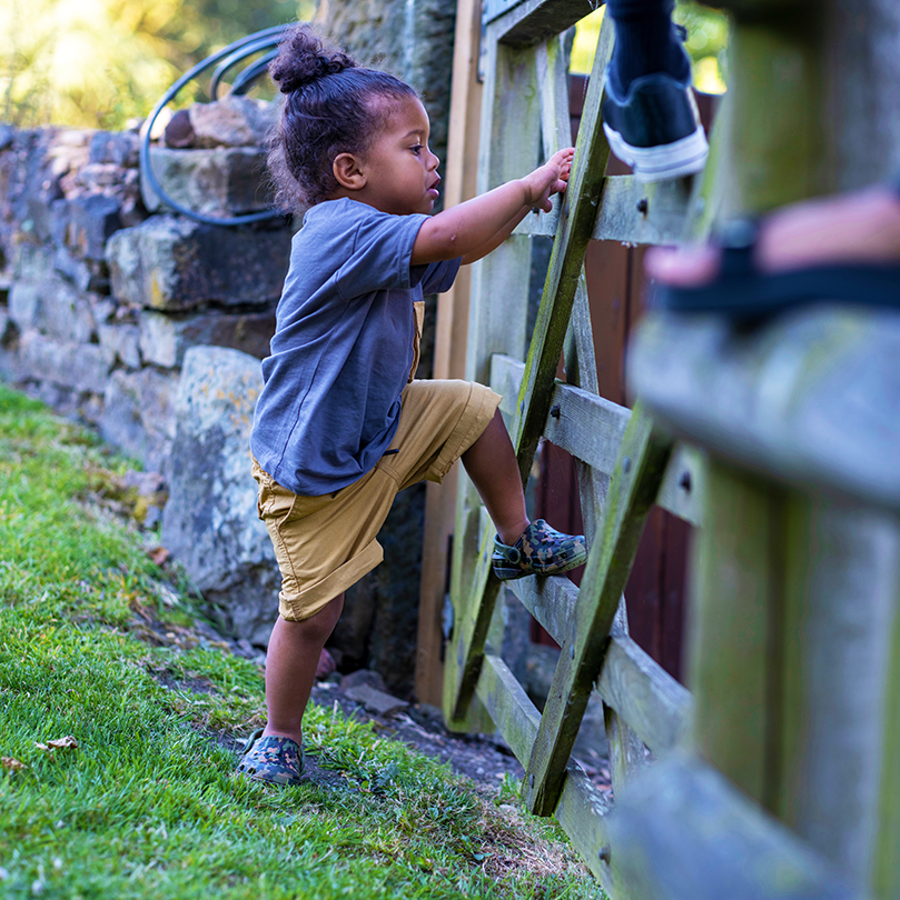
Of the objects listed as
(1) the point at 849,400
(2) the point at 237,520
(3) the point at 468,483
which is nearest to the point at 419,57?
(3) the point at 468,483

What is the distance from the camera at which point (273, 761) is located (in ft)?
6.81

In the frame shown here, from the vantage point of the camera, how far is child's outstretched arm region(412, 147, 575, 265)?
1837mm

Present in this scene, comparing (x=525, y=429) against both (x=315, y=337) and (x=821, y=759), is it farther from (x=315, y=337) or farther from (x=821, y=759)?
(x=821, y=759)

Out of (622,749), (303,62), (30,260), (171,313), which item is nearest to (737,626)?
(622,749)

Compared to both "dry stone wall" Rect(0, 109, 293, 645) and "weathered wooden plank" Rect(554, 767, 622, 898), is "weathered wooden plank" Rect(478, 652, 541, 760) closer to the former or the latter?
"weathered wooden plank" Rect(554, 767, 622, 898)

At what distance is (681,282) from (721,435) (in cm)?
15

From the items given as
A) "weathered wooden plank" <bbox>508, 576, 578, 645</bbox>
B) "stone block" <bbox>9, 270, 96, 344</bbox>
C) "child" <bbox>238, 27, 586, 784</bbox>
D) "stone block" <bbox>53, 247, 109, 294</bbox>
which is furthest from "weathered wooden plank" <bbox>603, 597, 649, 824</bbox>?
"stone block" <bbox>9, 270, 96, 344</bbox>

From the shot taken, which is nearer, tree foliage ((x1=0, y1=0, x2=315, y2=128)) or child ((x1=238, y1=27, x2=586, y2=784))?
child ((x1=238, y1=27, x2=586, y2=784))

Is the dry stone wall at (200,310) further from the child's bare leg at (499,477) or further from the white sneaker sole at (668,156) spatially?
the white sneaker sole at (668,156)

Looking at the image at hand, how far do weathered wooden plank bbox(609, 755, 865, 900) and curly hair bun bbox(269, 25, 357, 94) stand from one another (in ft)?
5.93

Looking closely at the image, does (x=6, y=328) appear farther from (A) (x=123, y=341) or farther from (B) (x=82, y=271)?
(A) (x=123, y=341)

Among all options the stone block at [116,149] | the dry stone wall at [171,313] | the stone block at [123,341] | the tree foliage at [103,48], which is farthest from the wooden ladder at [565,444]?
the tree foliage at [103,48]

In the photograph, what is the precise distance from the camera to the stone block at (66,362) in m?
4.94

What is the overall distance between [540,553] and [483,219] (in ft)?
2.69
